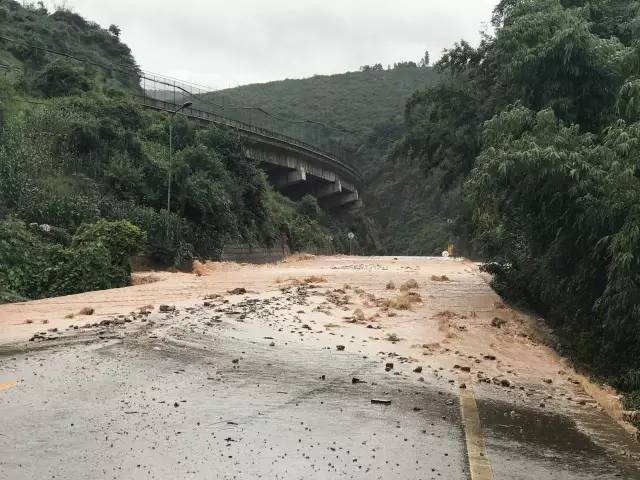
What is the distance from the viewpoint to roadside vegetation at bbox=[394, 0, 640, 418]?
30.5ft

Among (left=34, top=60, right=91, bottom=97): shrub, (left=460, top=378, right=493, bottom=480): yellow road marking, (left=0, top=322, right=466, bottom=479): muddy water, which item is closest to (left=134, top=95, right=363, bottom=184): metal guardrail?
(left=34, top=60, right=91, bottom=97): shrub

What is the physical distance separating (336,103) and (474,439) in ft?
378

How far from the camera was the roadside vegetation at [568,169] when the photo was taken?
9297 mm

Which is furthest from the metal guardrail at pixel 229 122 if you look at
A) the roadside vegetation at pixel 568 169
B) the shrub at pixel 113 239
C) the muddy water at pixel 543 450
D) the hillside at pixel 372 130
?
the muddy water at pixel 543 450

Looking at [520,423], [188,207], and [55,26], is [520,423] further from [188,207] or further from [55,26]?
[55,26]

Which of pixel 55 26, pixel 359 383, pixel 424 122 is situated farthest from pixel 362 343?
pixel 55 26

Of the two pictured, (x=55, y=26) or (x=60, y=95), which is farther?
(x=55, y=26)

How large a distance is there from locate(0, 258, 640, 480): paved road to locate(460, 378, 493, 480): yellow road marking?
69 mm

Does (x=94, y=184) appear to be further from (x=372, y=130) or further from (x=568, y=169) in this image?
(x=372, y=130)

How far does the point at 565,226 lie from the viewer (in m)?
10.9

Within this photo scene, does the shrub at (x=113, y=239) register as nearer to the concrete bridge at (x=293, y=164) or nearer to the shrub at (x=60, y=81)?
the shrub at (x=60, y=81)

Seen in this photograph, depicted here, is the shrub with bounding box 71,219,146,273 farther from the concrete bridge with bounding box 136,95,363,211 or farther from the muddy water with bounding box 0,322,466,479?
the concrete bridge with bounding box 136,95,363,211

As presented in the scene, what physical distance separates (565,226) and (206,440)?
25.1 ft

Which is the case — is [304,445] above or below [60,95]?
below
